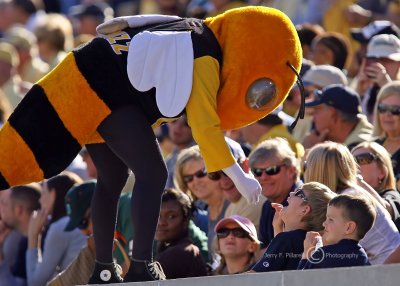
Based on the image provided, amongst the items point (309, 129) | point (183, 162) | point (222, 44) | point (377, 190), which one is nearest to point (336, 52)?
point (309, 129)

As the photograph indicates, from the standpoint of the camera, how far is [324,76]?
9.69 m

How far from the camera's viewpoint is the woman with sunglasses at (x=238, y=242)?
24.4 ft

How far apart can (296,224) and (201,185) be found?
6.86ft

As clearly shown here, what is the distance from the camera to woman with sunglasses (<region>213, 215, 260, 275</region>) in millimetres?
7445

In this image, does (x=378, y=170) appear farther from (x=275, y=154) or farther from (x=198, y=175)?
(x=198, y=175)

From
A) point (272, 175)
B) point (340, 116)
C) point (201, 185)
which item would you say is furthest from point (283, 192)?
point (340, 116)

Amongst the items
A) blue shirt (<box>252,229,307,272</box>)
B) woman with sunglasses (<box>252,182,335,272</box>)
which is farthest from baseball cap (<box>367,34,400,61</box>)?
blue shirt (<box>252,229,307,272</box>)

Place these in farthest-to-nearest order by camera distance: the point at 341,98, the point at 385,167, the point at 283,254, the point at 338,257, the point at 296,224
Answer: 1. the point at 341,98
2. the point at 385,167
3. the point at 296,224
4. the point at 283,254
5. the point at 338,257

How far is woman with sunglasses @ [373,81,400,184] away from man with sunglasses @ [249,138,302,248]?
85 centimetres

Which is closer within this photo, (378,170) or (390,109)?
(378,170)

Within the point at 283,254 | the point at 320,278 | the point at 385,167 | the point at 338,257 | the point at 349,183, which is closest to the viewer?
the point at 320,278

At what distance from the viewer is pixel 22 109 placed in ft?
21.0

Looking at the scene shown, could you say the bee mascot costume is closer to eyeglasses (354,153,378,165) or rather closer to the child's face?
the child's face

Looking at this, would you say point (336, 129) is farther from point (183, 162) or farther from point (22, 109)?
point (22, 109)
